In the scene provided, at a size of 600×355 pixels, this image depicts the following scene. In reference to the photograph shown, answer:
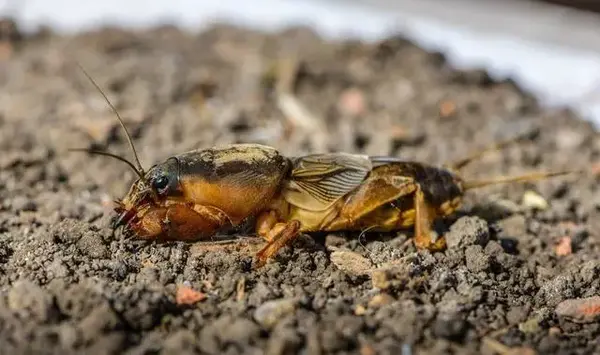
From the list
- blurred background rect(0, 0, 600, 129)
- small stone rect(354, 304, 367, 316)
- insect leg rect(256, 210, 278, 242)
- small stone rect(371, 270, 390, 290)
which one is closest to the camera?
small stone rect(354, 304, 367, 316)

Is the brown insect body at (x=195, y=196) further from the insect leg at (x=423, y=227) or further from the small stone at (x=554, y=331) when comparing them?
the small stone at (x=554, y=331)

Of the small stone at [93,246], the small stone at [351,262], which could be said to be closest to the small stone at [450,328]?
the small stone at [351,262]

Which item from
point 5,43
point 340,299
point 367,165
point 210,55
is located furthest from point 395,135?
point 5,43

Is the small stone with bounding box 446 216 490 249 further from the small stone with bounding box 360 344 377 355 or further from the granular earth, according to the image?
the small stone with bounding box 360 344 377 355

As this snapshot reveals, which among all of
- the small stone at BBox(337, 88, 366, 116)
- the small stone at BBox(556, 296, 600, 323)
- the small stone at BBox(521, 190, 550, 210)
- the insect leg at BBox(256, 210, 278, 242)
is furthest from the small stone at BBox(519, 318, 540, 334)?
the small stone at BBox(337, 88, 366, 116)

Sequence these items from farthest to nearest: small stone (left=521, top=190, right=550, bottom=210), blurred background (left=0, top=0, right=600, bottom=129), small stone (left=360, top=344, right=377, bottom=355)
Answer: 1. blurred background (left=0, top=0, right=600, bottom=129)
2. small stone (left=521, top=190, right=550, bottom=210)
3. small stone (left=360, top=344, right=377, bottom=355)

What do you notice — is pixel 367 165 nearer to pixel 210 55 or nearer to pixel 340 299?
pixel 340 299

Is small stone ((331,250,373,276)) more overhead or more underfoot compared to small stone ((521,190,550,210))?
more underfoot

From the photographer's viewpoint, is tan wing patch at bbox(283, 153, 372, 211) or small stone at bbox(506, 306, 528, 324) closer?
small stone at bbox(506, 306, 528, 324)
